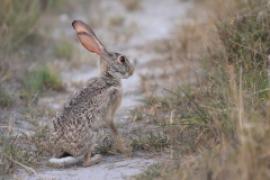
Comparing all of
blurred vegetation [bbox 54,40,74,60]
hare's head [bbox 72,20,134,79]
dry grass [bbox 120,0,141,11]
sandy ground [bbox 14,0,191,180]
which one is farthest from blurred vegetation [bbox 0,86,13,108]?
dry grass [bbox 120,0,141,11]

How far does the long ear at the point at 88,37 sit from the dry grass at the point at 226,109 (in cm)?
64

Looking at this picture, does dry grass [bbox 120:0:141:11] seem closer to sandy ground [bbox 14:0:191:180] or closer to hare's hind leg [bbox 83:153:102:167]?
sandy ground [bbox 14:0:191:180]

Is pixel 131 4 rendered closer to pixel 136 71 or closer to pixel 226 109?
pixel 136 71

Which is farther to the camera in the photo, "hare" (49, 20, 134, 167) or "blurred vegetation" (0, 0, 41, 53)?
"blurred vegetation" (0, 0, 41, 53)

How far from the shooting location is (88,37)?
5824 millimetres

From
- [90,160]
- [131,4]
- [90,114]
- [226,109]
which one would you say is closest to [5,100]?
[90,114]

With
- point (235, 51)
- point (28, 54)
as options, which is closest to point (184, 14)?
point (28, 54)

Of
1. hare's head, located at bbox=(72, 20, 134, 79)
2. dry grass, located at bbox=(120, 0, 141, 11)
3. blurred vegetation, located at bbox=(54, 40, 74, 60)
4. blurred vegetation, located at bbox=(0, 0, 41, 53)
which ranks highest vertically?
dry grass, located at bbox=(120, 0, 141, 11)

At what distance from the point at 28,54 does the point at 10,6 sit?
703mm

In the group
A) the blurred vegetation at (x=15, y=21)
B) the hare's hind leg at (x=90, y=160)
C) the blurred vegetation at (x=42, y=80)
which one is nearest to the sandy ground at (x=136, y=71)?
the hare's hind leg at (x=90, y=160)

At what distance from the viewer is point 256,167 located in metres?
3.96

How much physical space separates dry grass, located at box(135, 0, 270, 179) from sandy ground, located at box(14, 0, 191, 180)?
1.10ft

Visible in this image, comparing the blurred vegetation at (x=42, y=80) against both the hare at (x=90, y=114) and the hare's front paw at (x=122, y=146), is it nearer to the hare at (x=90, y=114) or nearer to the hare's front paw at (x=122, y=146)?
the hare at (x=90, y=114)

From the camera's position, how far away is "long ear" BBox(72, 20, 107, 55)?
5.81 m
